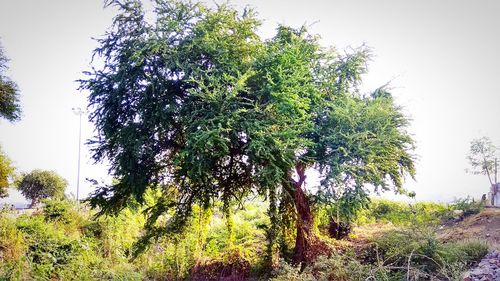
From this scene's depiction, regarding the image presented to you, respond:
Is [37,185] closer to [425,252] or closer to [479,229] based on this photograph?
[425,252]

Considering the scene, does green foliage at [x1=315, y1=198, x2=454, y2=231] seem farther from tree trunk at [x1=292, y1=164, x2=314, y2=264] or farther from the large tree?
the large tree

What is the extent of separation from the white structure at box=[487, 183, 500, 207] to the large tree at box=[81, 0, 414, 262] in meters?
13.9

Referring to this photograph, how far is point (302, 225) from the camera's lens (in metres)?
9.83

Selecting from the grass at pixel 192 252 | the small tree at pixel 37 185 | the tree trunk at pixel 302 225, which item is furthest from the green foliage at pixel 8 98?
the small tree at pixel 37 185

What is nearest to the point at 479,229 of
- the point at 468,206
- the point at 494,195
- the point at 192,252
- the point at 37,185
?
the point at 468,206

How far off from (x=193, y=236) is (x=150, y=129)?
155 inches

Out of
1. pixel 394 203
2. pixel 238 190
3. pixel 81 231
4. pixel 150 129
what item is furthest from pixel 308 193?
pixel 394 203

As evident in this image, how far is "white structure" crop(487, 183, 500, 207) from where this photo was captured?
2024cm

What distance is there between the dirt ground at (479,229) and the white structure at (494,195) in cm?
679

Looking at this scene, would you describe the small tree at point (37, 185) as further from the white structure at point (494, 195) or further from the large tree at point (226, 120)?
the white structure at point (494, 195)

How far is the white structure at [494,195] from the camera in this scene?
2024 centimetres

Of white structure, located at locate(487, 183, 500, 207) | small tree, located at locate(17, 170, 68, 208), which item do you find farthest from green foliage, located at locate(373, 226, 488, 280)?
small tree, located at locate(17, 170, 68, 208)

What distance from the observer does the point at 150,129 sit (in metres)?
8.77

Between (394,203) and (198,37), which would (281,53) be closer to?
(198,37)
